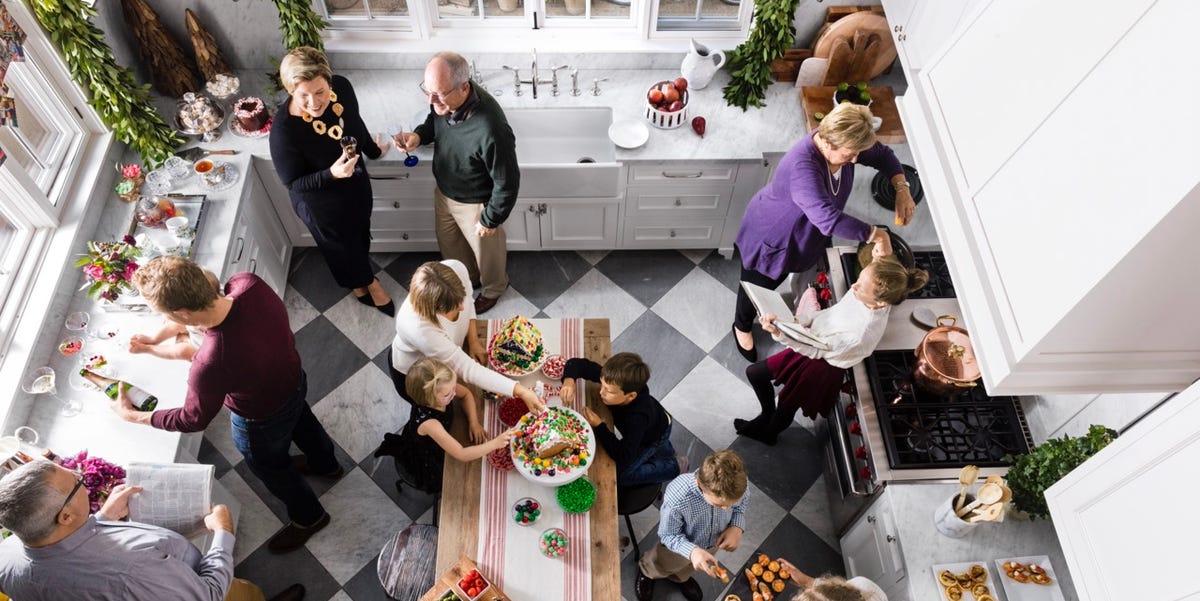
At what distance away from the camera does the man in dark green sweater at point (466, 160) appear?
3.19 metres

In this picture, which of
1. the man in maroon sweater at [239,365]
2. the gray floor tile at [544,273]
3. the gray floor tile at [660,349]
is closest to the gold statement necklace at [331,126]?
the man in maroon sweater at [239,365]

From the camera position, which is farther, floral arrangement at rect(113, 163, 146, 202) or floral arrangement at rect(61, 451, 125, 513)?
floral arrangement at rect(113, 163, 146, 202)

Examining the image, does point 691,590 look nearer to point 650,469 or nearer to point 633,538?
point 633,538

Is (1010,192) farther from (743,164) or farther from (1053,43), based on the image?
(743,164)

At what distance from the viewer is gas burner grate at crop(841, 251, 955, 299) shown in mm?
3408

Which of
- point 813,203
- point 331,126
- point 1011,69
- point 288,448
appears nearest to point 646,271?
point 813,203

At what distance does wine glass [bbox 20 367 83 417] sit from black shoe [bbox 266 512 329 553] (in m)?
1.03

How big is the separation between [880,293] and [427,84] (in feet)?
6.73

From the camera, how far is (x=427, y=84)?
3.18 metres

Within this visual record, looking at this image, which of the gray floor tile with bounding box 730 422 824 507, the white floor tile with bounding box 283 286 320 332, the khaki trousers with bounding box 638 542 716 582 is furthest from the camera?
the white floor tile with bounding box 283 286 320 332

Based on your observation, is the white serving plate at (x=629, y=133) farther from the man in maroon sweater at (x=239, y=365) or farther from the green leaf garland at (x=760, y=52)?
the man in maroon sweater at (x=239, y=365)

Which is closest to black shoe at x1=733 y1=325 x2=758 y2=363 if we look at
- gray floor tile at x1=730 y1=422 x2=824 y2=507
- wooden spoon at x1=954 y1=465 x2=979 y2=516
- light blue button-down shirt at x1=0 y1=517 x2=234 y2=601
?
gray floor tile at x1=730 y1=422 x2=824 y2=507

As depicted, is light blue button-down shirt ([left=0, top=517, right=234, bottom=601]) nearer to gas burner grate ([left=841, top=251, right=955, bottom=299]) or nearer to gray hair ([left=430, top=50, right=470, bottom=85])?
gray hair ([left=430, top=50, right=470, bottom=85])

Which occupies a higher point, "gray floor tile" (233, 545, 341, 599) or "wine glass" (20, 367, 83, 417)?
"wine glass" (20, 367, 83, 417)
